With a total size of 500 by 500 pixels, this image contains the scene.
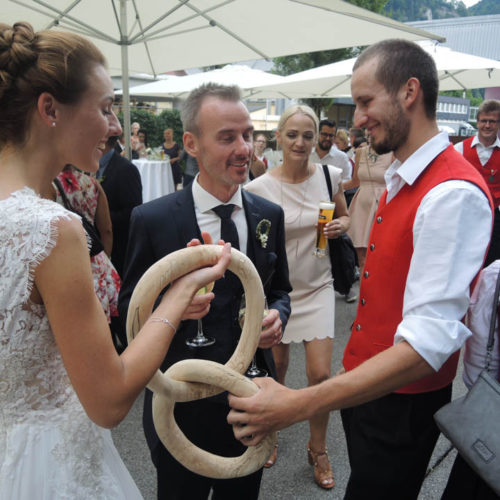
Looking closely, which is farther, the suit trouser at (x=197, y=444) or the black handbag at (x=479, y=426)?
the suit trouser at (x=197, y=444)

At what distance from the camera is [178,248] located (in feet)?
6.00

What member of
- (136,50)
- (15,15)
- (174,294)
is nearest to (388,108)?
(174,294)

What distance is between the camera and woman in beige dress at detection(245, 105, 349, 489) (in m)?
2.88

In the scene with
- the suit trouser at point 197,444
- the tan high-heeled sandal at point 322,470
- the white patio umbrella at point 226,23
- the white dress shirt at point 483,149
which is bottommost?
the tan high-heeled sandal at point 322,470

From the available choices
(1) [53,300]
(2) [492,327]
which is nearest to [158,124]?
(2) [492,327]

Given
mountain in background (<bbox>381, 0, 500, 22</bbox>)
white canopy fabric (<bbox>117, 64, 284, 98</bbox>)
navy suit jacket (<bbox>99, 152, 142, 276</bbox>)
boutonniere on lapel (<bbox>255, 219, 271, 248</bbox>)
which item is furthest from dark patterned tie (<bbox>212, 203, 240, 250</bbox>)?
mountain in background (<bbox>381, 0, 500, 22</bbox>)

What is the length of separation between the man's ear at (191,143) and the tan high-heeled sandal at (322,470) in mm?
1986

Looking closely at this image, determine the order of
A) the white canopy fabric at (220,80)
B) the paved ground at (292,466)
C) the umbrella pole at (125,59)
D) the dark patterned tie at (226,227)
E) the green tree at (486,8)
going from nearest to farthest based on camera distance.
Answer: the dark patterned tie at (226,227) < the paved ground at (292,466) < the umbrella pole at (125,59) < the white canopy fabric at (220,80) < the green tree at (486,8)

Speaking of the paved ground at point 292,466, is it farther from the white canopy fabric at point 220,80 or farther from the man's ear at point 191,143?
the white canopy fabric at point 220,80

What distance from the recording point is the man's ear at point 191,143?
6.50 feet

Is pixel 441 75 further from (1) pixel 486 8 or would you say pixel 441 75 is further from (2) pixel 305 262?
(1) pixel 486 8

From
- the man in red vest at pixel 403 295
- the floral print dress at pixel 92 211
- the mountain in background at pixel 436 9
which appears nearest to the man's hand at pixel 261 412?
the man in red vest at pixel 403 295

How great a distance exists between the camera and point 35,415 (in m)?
1.26

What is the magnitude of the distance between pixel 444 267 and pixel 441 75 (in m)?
9.78
